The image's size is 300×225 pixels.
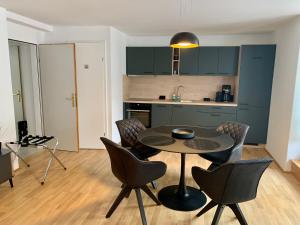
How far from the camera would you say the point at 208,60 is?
16.8 feet

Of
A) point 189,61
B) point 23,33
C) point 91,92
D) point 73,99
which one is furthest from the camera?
point 189,61

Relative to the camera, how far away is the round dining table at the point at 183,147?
2426 millimetres

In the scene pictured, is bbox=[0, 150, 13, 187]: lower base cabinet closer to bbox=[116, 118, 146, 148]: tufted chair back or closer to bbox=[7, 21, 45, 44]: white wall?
bbox=[116, 118, 146, 148]: tufted chair back

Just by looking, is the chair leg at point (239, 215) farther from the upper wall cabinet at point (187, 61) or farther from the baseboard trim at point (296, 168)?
the upper wall cabinet at point (187, 61)

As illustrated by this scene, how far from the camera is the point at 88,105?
455 centimetres

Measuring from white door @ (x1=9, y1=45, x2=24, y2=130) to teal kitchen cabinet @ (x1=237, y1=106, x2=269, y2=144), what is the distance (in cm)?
462

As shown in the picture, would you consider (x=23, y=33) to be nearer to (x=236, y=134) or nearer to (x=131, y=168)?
(x=131, y=168)

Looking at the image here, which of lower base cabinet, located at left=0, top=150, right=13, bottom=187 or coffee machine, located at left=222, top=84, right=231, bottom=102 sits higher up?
coffee machine, located at left=222, top=84, right=231, bottom=102

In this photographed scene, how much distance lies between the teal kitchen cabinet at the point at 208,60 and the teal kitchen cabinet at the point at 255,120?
106 cm

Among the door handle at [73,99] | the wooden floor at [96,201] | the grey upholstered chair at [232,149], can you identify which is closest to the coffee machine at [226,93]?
the wooden floor at [96,201]

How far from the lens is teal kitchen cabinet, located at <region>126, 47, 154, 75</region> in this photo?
5.31 m

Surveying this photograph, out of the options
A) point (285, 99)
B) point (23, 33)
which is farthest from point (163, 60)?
point (23, 33)

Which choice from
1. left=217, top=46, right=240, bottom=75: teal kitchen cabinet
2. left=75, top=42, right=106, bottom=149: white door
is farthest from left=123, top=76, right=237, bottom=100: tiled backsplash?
left=75, top=42, right=106, bottom=149: white door

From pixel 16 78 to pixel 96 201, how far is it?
10.9ft
